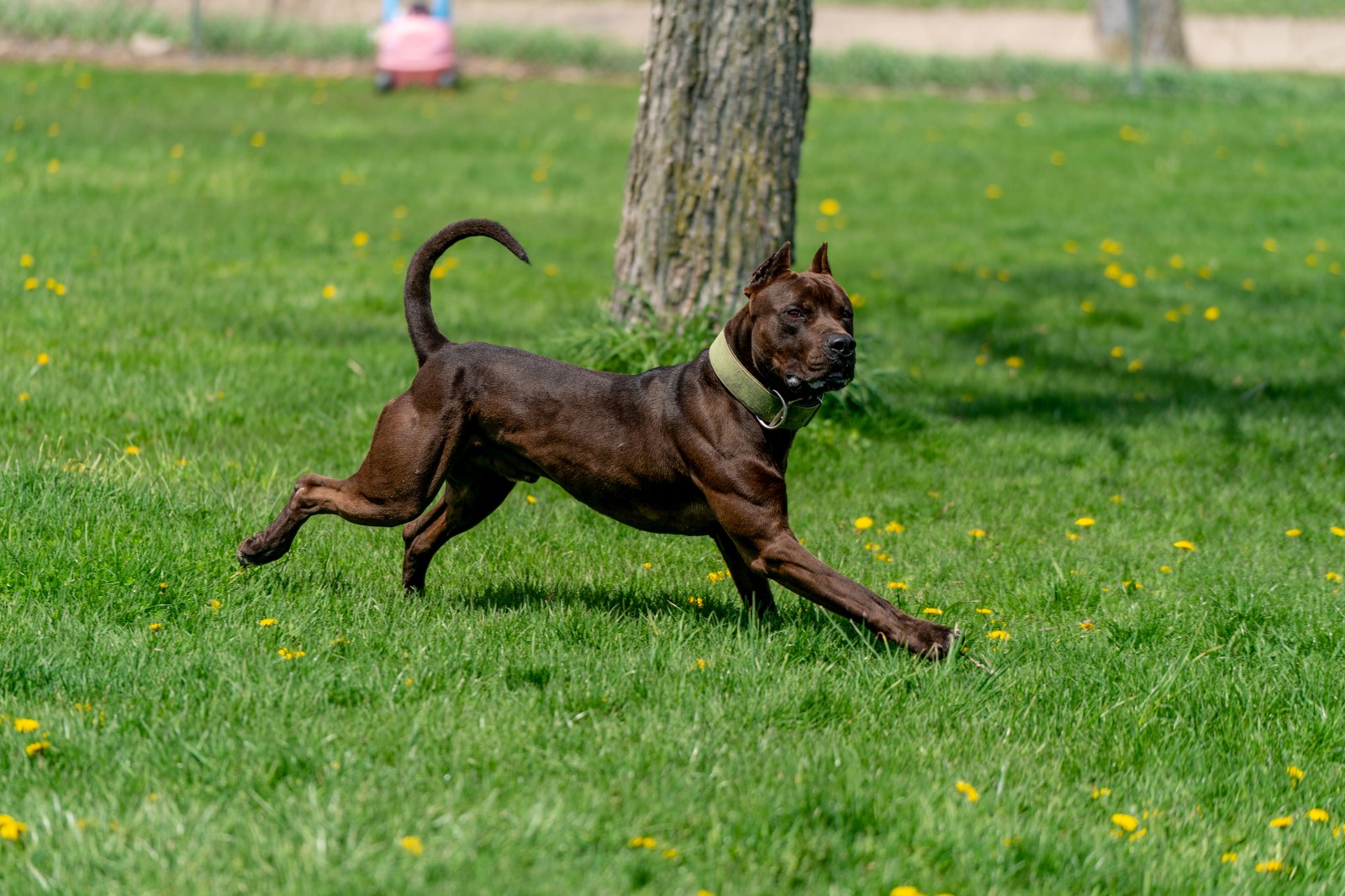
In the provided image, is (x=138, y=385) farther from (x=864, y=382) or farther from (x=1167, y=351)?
(x=1167, y=351)

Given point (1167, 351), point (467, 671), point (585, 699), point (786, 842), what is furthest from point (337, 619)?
point (1167, 351)

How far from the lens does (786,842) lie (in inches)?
123

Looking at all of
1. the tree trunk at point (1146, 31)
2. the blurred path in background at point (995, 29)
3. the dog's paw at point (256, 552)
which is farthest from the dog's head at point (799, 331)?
the blurred path in background at point (995, 29)

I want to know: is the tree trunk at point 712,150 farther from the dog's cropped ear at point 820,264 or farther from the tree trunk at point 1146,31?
the tree trunk at point 1146,31

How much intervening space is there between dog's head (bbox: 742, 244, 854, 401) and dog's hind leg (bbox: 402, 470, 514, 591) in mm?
1082

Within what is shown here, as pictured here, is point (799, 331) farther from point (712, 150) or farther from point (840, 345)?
point (712, 150)

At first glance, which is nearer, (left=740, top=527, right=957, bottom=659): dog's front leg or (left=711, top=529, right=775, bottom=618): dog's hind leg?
(left=740, top=527, right=957, bottom=659): dog's front leg

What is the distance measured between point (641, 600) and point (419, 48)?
44.0ft

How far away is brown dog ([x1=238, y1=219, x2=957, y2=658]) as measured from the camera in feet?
13.6

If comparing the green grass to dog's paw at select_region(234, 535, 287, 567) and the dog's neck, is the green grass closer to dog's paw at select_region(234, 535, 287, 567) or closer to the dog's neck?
dog's paw at select_region(234, 535, 287, 567)

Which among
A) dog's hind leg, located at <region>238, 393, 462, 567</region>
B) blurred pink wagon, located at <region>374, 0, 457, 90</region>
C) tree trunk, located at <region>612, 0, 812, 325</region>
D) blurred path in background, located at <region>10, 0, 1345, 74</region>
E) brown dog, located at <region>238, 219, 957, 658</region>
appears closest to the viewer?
brown dog, located at <region>238, 219, 957, 658</region>

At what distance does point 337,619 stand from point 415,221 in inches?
286

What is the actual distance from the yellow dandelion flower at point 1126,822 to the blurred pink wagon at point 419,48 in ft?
48.9

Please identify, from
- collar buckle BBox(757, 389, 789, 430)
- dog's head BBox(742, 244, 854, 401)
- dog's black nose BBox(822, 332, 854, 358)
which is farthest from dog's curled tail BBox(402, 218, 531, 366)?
dog's black nose BBox(822, 332, 854, 358)
